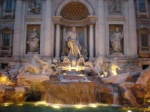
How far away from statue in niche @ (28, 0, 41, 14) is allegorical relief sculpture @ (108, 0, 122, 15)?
25.1ft

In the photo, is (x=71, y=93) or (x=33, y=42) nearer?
(x=71, y=93)

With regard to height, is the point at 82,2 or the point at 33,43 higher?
the point at 82,2

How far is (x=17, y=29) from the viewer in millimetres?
21625

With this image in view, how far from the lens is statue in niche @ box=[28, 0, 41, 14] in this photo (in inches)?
879

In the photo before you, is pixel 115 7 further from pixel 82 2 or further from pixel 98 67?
pixel 98 67

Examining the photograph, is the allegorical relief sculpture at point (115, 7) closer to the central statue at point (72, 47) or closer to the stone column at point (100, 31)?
the stone column at point (100, 31)

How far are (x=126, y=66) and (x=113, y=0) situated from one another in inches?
294

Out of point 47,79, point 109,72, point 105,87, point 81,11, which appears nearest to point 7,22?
point 81,11

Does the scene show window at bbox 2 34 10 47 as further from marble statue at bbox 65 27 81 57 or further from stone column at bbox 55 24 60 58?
marble statue at bbox 65 27 81 57

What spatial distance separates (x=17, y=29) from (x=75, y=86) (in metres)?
10.9

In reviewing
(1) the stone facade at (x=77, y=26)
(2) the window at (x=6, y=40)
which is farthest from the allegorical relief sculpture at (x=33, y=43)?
(2) the window at (x=6, y=40)

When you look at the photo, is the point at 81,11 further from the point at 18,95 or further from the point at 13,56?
the point at 18,95

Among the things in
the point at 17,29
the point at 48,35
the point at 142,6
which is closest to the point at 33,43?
the point at 48,35

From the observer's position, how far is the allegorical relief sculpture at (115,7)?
22.4m
